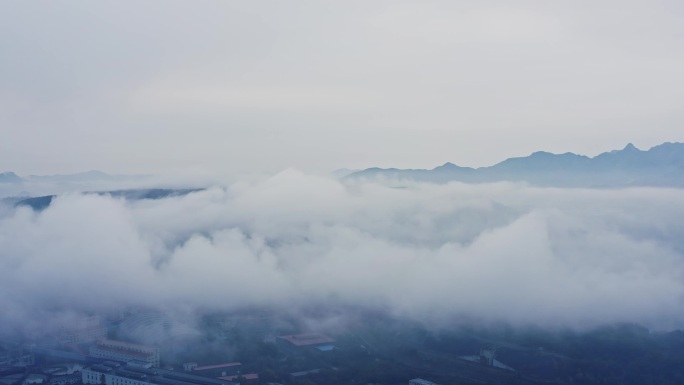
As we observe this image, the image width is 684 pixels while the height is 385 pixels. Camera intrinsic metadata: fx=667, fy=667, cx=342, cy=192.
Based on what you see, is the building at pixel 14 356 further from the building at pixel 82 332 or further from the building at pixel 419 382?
the building at pixel 419 382

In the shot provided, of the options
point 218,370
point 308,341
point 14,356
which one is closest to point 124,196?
point 14,356

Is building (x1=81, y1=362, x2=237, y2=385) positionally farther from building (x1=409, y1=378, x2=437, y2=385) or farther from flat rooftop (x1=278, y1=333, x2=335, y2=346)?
building (x1=409, y1=378, x2=437, y2=385)

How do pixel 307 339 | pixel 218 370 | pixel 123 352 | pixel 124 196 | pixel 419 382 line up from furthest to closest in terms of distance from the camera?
pixel 124 196 → pixel 307 339 → pixel 123 352 → pixel 218 370 → pixel 419 382

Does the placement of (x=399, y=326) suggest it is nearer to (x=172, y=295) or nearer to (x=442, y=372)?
(x=442, y=372)

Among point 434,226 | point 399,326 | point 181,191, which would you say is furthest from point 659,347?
point 181,191

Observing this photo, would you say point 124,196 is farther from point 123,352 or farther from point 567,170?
point 567,170

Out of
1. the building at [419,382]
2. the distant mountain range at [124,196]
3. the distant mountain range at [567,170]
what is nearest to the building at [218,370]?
the building at [419,382]
